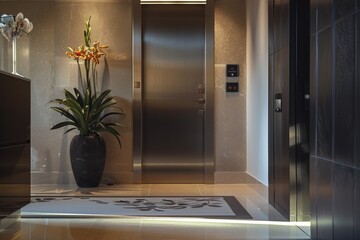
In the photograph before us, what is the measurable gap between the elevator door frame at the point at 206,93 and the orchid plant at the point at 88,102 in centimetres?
27

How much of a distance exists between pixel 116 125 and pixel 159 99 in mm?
777

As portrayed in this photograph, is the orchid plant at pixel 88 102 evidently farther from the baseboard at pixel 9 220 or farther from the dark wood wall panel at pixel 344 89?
the dark wood wall panel at pixel 344 89

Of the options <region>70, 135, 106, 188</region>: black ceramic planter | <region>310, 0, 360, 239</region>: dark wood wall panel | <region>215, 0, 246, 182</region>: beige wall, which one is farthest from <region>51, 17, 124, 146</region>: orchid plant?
<region>310, 0, 360, 239</region>: dark wood wall panel

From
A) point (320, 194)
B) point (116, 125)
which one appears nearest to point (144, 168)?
point (116, 125)

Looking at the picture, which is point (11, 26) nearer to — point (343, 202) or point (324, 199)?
point (324, 199)

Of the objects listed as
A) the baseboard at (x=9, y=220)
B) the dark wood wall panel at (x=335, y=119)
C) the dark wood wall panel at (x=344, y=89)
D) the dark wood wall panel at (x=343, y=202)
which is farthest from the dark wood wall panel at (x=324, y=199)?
the baseboard at (x=9, y=220)

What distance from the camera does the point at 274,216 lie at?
4.52 m

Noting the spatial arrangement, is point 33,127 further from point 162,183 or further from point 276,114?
point 276,114

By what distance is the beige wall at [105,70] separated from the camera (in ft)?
22.7

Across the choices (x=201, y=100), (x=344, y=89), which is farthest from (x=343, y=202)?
(x=201, y=100)

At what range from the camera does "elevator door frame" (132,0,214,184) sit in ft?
22.8

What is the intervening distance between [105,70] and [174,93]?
38.9 inches

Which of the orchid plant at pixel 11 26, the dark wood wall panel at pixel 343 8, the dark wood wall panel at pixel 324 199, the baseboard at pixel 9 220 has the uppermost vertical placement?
the orchid plant at pixel 11 26

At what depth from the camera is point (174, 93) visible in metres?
7.09
